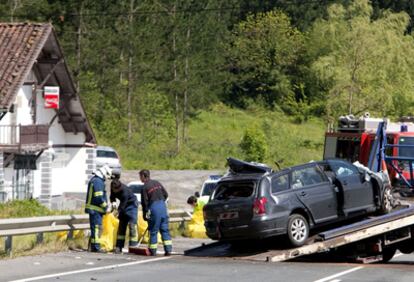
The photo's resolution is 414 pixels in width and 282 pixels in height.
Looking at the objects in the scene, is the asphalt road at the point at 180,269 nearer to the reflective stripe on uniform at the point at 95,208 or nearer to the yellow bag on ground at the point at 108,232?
the yellow bag on ground at the point at 108,232

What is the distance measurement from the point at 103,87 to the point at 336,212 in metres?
44.5

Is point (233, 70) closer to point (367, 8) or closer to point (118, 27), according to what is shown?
point (367, 8)

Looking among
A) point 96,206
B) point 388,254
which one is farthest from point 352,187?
point 96,206

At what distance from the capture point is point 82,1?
188 ft

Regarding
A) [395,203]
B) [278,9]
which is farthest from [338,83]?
[395,203]

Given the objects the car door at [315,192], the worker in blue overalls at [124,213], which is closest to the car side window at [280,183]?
the car door at [315,192]

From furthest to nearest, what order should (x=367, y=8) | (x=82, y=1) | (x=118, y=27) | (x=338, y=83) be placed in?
(x=367, y=8), (x=338, y=83), (x=118, y=27), (x=82, y=1)

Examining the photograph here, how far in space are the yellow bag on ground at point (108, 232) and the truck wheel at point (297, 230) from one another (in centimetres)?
405

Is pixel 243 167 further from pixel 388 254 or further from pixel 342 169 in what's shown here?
pixel 388 254

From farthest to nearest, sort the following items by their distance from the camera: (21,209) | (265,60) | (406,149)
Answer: (265,60)
(21,209)
(406,149)

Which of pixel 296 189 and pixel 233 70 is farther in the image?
pixel 233 70

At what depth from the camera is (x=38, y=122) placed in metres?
40.3

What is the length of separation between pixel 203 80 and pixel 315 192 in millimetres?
52338

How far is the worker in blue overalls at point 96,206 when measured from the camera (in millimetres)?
19250
